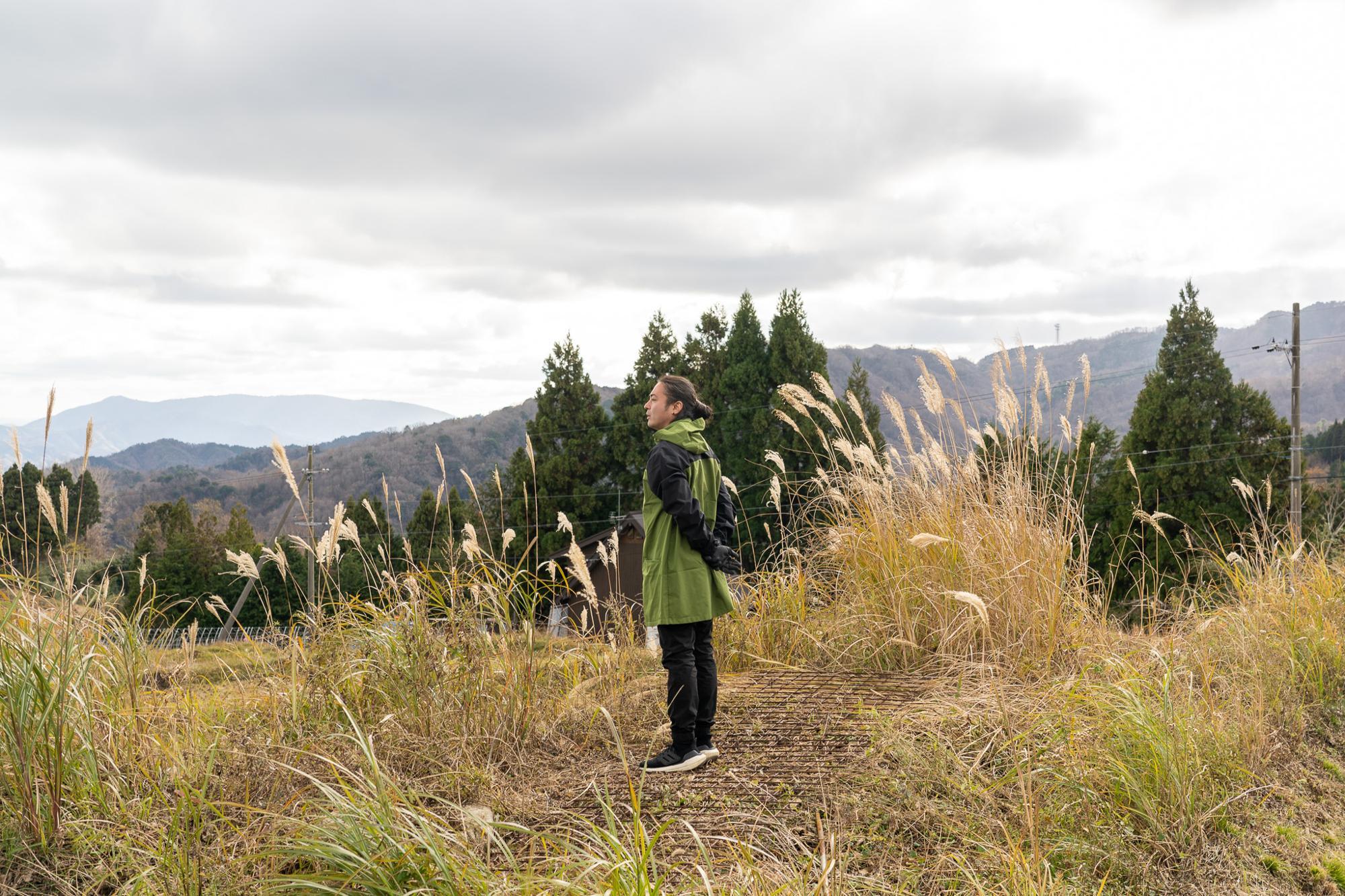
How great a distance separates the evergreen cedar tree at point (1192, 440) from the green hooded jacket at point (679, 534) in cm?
1869

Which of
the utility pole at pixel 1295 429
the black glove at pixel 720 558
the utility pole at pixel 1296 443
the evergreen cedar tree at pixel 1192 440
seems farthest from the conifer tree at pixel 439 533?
the evergreen cedar tree at pixel 1192 440

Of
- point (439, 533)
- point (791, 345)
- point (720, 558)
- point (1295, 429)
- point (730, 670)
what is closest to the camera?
point (720, 558)

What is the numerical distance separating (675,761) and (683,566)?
831 mm

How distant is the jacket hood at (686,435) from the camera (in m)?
3.98

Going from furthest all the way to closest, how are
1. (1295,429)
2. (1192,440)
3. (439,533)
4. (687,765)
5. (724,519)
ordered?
(1192,440) < (1295,429) < (439,533) < (724,519) < (687,765)

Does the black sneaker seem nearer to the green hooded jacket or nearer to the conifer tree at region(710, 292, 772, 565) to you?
the green hooded jacket

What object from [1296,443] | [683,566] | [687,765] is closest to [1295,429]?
[1296,443]

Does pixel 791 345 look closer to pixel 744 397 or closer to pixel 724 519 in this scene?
pixel 744 397

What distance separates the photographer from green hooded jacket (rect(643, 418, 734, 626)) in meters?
3.87

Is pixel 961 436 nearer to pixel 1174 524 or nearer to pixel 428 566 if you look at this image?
pixel 428 566

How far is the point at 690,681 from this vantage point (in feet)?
12.7

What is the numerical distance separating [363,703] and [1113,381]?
6489 inches

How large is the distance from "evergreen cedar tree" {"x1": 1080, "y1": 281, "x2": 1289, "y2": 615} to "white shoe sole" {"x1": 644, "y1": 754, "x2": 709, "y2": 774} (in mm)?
18804

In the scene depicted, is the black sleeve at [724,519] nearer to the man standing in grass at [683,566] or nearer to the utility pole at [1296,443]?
the man standing in grass at [683,566]
